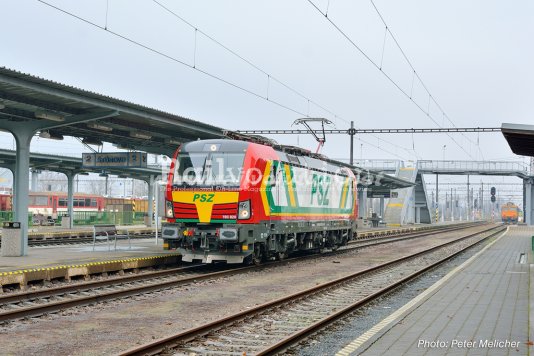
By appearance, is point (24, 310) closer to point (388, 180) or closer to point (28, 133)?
point (28, 133)

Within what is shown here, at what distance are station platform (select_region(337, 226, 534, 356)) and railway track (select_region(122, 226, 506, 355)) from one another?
0.99 metres

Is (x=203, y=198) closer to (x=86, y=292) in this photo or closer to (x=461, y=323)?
(x=86, y=292)

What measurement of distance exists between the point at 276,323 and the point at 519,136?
653 centimetres

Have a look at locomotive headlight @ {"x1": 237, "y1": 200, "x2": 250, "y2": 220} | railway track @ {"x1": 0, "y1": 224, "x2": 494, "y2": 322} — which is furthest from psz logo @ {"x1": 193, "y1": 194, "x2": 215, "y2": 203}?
railway track @ {"x1": 0, "y1": 224, "x2": 494, "y2": 322}

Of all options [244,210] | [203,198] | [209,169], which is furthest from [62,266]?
[244,210]

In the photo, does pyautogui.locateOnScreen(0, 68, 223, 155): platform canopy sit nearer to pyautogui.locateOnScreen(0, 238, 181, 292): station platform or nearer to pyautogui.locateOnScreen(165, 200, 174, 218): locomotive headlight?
pyautogui.locateOnScreen(165, 200, 174, 218): locomotive headlight

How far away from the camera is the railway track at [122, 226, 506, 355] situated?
7.49 metres

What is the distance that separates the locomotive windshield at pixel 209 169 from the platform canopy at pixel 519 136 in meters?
6.67

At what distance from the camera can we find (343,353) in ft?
22.6

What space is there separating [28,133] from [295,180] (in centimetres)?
798

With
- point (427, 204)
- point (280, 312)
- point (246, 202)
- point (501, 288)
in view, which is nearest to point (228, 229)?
point (246, 202)

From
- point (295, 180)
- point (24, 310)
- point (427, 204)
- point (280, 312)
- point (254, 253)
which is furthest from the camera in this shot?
point (427, 204)

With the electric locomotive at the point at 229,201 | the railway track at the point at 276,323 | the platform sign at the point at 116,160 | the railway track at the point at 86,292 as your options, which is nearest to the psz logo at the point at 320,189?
the electric locomotive at the point at 229,201

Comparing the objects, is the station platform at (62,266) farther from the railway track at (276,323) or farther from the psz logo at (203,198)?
the railway track at (276,323)
